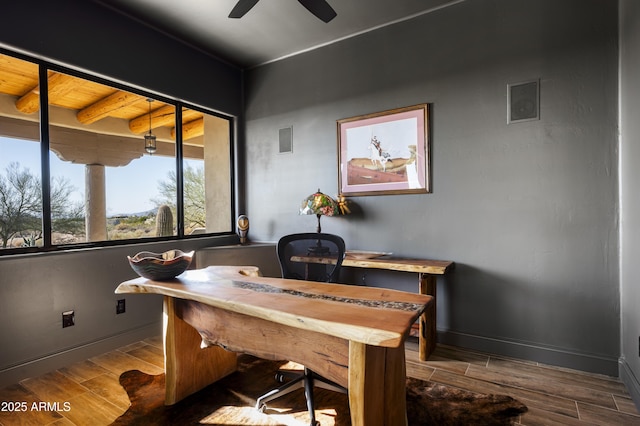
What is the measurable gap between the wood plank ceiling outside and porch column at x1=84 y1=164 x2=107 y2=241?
407 mm

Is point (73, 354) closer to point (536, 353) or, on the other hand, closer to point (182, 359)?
point (182, 359)

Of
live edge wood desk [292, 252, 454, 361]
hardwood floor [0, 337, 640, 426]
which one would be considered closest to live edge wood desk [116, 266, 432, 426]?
hardwood floor [0, 337, 640, 426]

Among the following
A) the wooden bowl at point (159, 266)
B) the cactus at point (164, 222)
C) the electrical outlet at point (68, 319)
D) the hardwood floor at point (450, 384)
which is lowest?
the hardwood floor at point (450, 384)

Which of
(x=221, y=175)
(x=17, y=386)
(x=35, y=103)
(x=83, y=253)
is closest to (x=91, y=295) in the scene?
(x=83, y=253)

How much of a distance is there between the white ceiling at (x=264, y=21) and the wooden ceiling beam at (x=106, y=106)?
690 millimetres

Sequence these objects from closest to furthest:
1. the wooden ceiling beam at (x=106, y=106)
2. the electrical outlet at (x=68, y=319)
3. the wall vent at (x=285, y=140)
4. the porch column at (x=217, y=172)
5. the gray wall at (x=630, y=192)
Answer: the gray wall at (x=630, y=192) → the electrical outlet at (x=68, y=319) → the wooden ceiling beam at (x=106, y=106) → the wall vent at (x=285, y=140) → the porch column at (x=217, y=172)

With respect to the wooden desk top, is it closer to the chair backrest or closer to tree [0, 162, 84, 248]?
the chair backrest

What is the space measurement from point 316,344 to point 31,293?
2251 mm

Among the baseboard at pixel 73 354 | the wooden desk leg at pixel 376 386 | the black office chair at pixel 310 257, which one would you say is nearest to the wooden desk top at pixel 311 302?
the wooden desk leg at pixel 376 386

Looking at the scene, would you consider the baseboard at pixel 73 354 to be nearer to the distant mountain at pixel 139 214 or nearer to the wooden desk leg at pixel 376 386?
the distant mountain at pixel 139 214

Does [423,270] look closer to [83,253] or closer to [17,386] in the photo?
[83,253]

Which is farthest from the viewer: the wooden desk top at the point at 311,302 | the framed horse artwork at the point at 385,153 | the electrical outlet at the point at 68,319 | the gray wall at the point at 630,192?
the framed horse artwork at the point at 385,153

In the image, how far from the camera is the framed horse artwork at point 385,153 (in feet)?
9.57

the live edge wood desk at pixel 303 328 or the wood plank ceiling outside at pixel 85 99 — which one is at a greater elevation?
the wood plank ceiling outside at pixel 85 99
